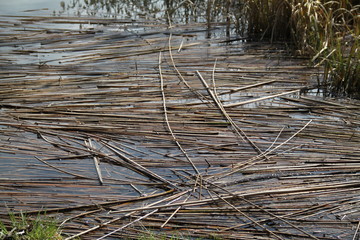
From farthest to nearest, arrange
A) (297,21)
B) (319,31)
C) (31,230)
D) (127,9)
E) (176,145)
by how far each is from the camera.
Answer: (127,9) → (297,21) → (319,31) → (176,145) → (31,230)

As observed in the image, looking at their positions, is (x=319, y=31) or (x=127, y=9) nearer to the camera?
(x=319, y=31)

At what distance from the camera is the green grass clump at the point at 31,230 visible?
6.72ft

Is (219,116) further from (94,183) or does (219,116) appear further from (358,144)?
(94,183)

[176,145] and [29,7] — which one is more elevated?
[29,7]

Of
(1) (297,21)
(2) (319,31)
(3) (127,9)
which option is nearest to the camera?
(2) (319,31)

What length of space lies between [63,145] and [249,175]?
1.15 m

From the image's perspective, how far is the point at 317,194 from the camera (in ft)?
8.44

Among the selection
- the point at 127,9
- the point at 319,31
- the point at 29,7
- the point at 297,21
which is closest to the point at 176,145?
the point at 319,31

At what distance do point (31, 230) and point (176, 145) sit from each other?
1218mm

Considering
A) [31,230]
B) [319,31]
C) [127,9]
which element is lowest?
[31,230]

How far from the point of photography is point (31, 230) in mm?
2111

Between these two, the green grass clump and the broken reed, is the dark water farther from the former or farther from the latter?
the green grass clump

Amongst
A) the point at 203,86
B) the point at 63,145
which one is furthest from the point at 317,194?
the point at 203,86

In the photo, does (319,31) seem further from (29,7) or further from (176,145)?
(29,7)
